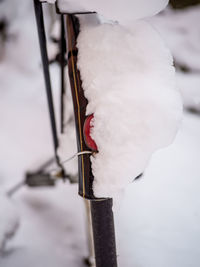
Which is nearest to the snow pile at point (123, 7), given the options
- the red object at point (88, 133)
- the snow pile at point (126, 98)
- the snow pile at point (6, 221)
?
the snow pile at point (126, 98)

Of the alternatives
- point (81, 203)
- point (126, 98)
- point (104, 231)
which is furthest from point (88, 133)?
point (81, 203)

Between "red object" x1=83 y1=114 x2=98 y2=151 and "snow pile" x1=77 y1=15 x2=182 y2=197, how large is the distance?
1.3 inches

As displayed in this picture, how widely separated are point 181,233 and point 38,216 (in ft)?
5.47

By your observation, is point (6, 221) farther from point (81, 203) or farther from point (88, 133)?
point (88, 133)

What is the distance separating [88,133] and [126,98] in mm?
258

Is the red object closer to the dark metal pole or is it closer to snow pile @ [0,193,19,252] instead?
the dark metal pole

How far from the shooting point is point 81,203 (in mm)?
2805

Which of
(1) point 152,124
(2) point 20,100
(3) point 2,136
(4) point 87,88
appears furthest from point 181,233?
(2) point 20,100

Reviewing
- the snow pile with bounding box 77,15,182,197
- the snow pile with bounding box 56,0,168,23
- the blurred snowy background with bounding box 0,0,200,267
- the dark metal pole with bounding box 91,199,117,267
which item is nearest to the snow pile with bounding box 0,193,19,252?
the blurred snowy background with bounding box 0,0,200,267

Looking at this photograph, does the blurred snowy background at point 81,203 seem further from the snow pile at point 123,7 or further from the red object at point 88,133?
the snow pile at point 123,7

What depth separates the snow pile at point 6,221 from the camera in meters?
2.17

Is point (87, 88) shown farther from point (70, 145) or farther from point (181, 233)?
point (181, 233)

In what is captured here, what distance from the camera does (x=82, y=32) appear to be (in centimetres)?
126

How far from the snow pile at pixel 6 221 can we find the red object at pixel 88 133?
1601 millimetres
